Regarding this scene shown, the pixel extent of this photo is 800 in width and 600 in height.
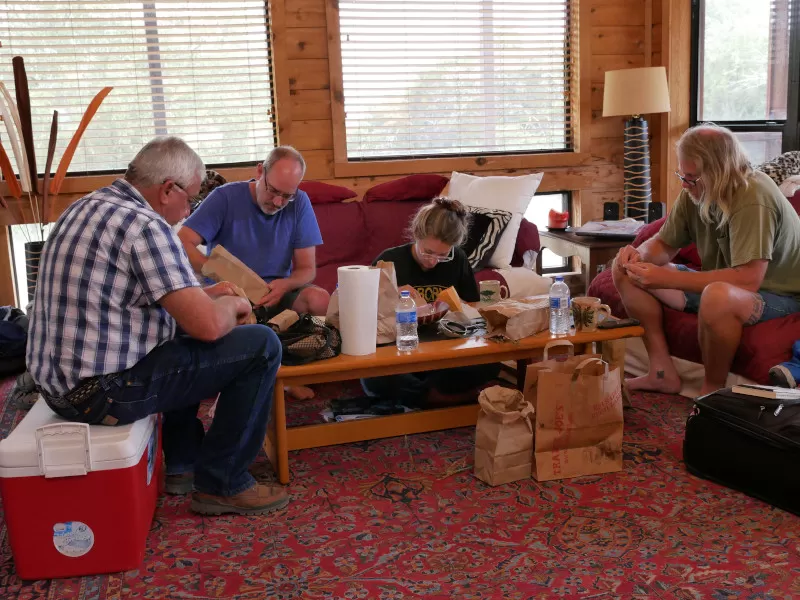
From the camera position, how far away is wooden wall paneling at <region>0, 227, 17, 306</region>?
15.4ft

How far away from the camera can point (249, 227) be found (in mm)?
3555

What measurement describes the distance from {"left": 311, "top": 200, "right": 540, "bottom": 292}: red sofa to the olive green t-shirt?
1.20m

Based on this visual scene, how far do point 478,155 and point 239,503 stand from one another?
3403 millimetres

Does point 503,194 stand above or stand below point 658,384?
above

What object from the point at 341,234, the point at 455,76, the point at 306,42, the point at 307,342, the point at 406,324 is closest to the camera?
the point at 307,342

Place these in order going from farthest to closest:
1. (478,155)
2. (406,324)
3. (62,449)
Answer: (478,155) < (406,324) < (62,449)

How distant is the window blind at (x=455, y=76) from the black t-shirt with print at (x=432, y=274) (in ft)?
6.38

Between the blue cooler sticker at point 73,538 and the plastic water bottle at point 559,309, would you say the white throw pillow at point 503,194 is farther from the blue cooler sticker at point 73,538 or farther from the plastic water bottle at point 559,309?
the blue cooler sticker at point 73,538

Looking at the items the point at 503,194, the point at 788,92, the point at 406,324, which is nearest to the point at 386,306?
the point at 406,324

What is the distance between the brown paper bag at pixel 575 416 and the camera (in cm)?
260

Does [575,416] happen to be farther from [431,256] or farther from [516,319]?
[431,256]

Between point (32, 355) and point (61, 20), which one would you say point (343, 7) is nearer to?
point (61, 20)

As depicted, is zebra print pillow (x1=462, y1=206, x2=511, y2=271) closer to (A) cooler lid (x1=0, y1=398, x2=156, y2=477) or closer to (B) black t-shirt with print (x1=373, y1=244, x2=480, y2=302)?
(B) black t-shirt with print (x1=373, y1=244, x2=480, y2=302)

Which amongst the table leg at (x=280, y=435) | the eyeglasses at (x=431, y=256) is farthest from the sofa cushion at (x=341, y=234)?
the table leg at (x=280, y=435)
